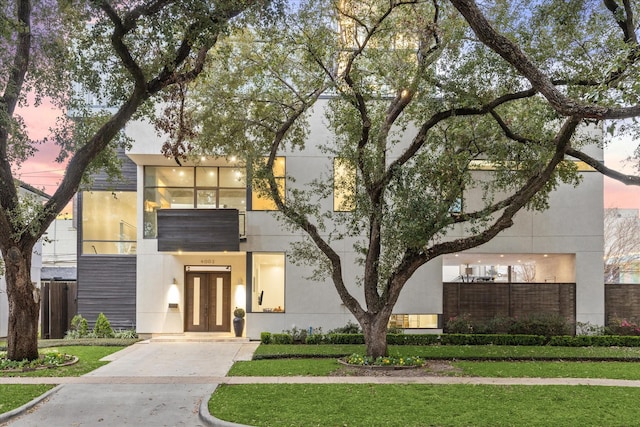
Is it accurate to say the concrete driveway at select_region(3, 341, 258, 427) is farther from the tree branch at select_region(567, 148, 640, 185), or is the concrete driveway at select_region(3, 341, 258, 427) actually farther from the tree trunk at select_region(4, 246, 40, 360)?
the tree branch at select_region(567, 148, 640, 185)

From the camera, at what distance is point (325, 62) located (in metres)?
13.6

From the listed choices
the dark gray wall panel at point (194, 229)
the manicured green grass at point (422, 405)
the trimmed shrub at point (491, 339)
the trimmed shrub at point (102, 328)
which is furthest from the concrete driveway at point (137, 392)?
the trimmed shrub at point (491, 339)

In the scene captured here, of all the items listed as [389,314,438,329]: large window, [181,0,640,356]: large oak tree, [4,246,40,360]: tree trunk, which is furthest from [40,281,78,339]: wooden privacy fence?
[389,314,438,329]: large window

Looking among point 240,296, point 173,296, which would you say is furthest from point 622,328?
point 173,296

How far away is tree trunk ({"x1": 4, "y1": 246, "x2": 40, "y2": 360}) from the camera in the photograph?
12.8 meters

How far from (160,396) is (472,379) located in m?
6.47

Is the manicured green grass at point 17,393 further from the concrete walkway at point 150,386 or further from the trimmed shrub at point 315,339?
the trimmed shrub at point 315,339

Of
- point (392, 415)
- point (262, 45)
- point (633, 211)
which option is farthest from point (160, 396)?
point (633, 211)

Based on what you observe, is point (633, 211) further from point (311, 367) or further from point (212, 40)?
point (212, 40)

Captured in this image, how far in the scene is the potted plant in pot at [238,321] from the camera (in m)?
19.3

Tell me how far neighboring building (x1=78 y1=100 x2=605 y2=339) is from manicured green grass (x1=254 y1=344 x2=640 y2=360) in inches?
92.2

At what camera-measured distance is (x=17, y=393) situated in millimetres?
9875

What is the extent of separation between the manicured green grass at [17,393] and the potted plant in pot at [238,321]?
902 centimetres

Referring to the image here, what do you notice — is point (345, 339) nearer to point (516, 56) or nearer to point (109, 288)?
point (109, 288)
